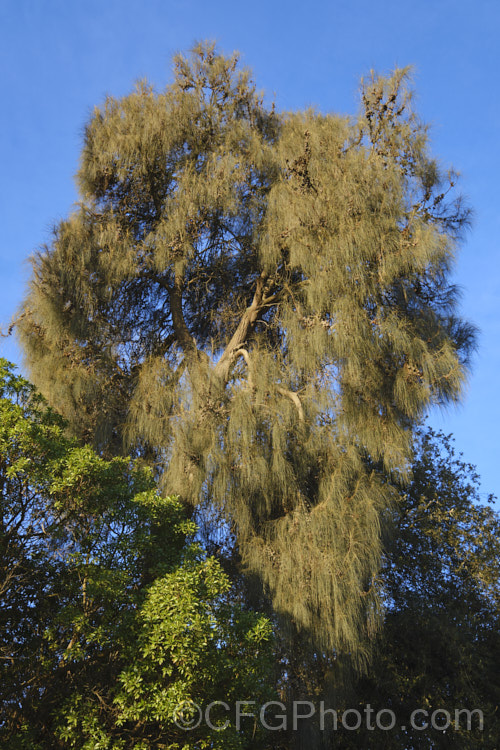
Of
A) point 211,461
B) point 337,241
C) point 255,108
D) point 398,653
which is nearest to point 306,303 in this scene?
point 337,241

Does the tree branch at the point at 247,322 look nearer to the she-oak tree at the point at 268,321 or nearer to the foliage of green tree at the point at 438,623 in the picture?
the she-oak tree at the point at 268,321

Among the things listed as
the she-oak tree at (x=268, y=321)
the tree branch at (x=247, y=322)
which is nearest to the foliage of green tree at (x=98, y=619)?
the she-oak tree at (x=268, y=321)

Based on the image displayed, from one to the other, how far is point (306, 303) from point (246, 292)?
1.08m

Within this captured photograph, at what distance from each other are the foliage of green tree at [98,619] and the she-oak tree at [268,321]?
39.1 inches

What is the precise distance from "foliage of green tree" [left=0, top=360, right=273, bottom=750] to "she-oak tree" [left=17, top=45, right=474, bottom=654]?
99 centimetres

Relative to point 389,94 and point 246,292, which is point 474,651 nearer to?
point 246,292

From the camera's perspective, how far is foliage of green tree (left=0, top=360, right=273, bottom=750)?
11.2ft

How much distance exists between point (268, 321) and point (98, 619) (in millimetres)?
3457

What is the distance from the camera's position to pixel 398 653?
6156mm

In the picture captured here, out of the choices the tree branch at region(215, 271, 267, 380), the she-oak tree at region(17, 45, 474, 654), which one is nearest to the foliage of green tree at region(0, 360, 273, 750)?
the she-oak tree at region(17, 45, 474, 654)

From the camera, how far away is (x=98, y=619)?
3717 mm

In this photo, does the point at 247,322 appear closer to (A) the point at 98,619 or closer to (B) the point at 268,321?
(B) the point at 268,321

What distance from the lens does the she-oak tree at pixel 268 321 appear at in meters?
4.94

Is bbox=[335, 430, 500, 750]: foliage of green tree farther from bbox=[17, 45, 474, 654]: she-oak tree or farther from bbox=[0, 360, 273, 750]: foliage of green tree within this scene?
bbox=[0, 360, 273, 750]: foliage of green tree
